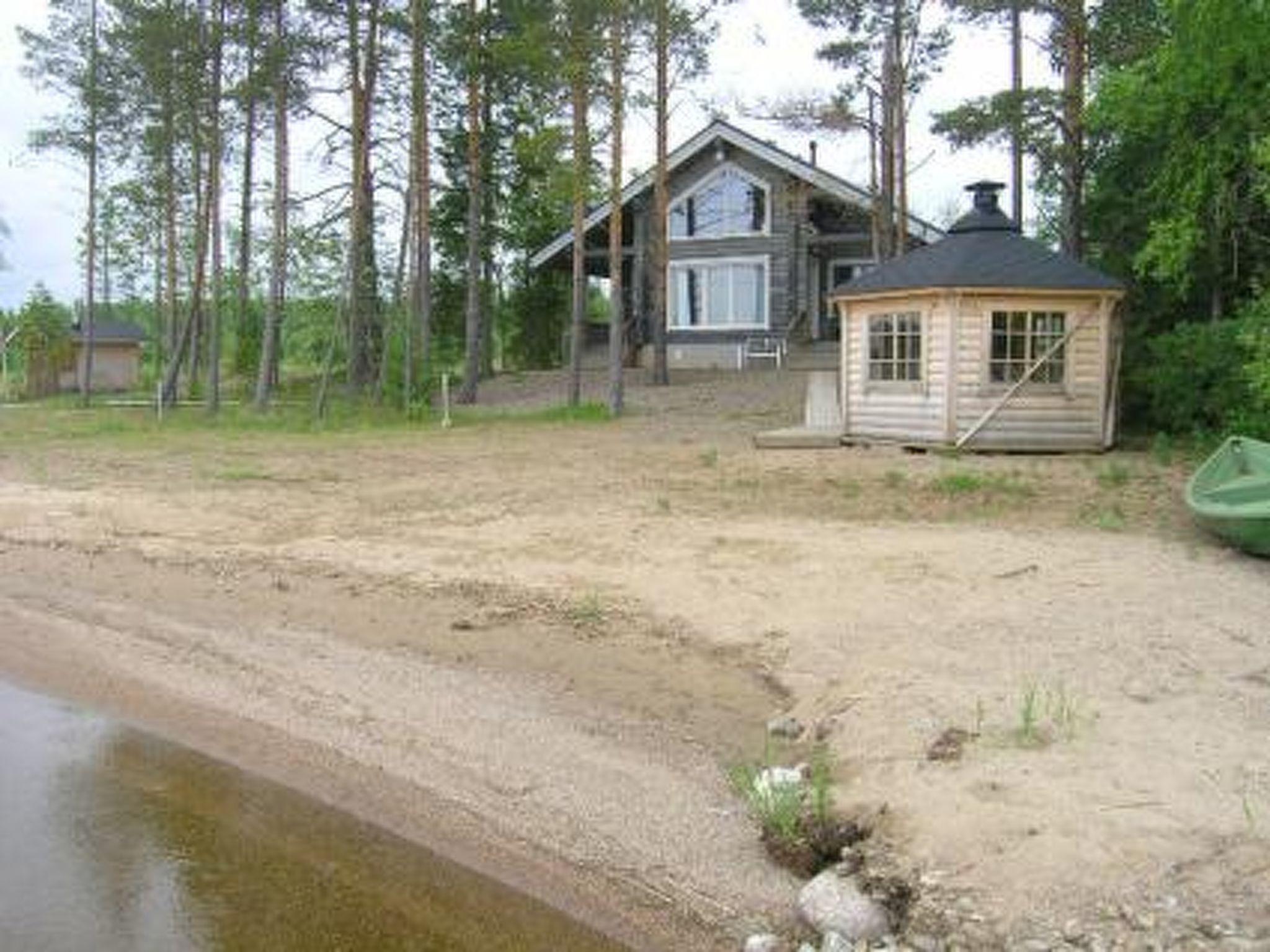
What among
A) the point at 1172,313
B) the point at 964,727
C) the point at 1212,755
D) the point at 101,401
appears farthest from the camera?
the point at 101,401

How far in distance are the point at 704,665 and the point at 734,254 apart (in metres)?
27.6

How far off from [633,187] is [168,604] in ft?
76.0

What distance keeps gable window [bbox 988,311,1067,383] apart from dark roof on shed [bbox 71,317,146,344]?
38130 mm

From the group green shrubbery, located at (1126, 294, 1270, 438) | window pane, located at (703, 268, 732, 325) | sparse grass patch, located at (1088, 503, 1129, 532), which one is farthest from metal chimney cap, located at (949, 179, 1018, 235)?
window pane, located at (703, 268, 732, 325)

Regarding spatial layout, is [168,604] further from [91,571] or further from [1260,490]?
[1260,490]

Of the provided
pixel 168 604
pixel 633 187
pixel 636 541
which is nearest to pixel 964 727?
pixel 636 541

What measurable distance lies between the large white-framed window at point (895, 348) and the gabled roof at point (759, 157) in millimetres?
11776

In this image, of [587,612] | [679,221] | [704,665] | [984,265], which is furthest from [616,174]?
[704,665]

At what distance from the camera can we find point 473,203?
2838 cm

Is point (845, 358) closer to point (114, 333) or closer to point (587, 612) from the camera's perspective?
point (587, 612)

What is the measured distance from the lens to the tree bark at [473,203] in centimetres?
2678

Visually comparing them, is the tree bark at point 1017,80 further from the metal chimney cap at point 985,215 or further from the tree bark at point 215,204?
the tree bark at point 215,204

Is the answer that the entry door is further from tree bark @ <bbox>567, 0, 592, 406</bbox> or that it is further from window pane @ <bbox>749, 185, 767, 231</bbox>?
tree bark @ <bbox>567, 0, 592, 406</bbox>

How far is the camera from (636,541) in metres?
11.1
